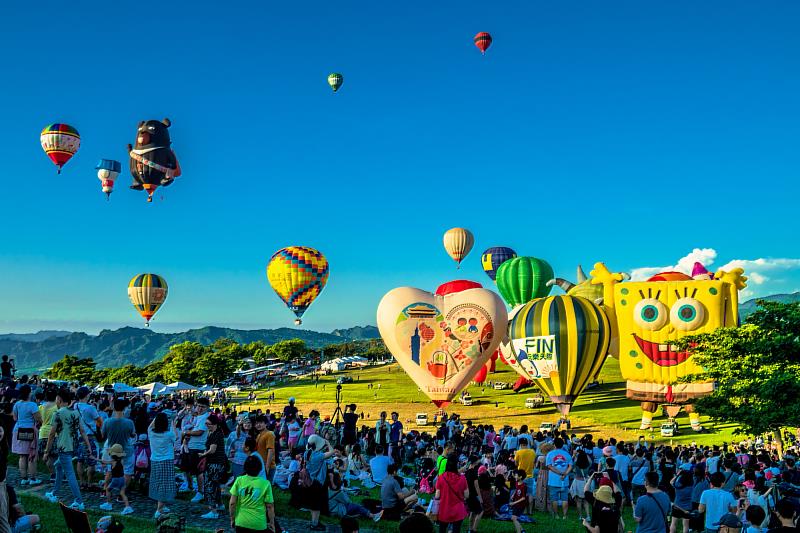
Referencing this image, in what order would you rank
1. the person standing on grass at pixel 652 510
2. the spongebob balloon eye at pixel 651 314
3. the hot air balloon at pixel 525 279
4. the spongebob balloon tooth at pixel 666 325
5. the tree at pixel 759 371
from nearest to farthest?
1. the person standing on grass at pixel 652 510
2. the tree at pixel 759 371
3. the spongebob balloon tooth at pixel 666 325
4. the spongebob balloon eye at pixel 651 314
5. the hot air balloon at pixel 525 279

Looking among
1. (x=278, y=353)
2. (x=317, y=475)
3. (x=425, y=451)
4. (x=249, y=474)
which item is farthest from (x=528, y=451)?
(x=278, y=353)

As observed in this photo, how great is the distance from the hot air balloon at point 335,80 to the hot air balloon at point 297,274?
52.9 ft

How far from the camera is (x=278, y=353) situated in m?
121

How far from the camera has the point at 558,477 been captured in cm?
1238

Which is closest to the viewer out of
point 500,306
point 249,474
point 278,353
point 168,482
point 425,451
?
point 249,474

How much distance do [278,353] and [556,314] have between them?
93113mm

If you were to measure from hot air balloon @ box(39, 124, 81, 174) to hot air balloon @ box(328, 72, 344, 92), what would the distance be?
784 inches

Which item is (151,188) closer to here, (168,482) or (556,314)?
(556,314)

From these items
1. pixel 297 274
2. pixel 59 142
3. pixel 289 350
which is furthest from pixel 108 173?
pixel 289 350

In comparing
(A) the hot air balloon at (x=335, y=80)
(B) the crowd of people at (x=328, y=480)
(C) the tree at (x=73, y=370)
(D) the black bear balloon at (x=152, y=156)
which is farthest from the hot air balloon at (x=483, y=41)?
(C) the tree at (x=73, y=370)

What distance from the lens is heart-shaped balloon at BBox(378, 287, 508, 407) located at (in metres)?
33.2

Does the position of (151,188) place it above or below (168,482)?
above

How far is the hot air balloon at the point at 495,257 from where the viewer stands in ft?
207

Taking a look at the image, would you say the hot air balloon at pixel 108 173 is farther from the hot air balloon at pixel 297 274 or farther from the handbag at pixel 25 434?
the handbag at pixel 25 434
